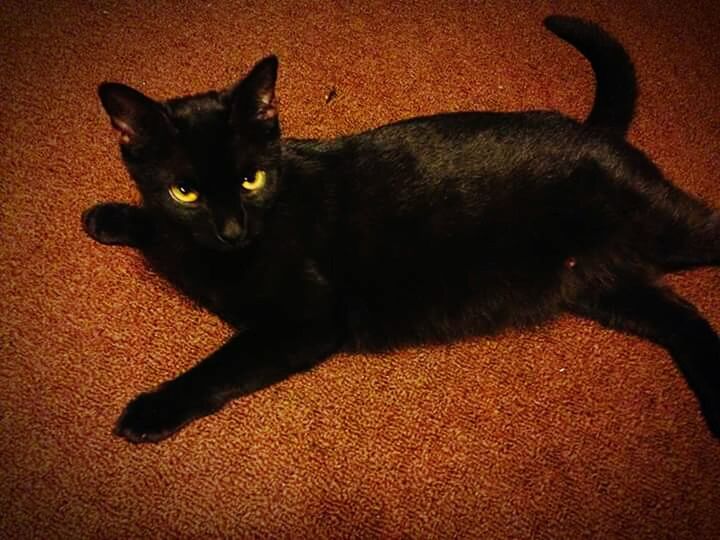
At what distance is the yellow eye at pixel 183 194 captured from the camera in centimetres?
96

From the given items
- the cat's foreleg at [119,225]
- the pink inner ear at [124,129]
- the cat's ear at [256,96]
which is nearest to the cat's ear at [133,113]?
the pink inner ear at [124,129]

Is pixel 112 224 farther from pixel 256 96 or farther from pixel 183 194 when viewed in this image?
pixel 256 96

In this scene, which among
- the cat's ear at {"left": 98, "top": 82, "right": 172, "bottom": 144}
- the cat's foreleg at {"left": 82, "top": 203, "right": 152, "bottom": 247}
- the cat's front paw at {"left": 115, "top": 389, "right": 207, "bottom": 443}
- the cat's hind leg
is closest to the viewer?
the cat's ear at {"left": 98, "top": 82, "right": 172, "bottom": 144}

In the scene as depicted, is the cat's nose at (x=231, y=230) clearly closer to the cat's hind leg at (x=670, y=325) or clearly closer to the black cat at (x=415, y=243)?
the black cat at (x=415, y=243)

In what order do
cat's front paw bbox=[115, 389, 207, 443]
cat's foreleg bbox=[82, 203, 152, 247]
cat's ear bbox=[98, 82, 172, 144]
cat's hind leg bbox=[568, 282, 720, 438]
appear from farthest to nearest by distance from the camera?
cat's foreleg bbox=[82, 203, 152, 247] < cat's hind leg bbox=[568, 282, 720, 438] < cat's front paw bbox=[115, 389, 207, 443] < cat's ear bbox=[98, 82, 172, 144]

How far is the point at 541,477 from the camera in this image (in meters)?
1.06

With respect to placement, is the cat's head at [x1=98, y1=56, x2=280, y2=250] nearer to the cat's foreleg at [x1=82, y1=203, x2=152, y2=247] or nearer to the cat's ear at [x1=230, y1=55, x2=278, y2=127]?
the cat's ear at [x1=230, y1=55, x2=278, y2=127]

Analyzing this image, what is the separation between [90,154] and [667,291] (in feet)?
4.58

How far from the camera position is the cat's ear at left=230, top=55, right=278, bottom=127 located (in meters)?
0.95

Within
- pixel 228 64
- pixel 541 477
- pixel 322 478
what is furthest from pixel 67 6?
pixel 541 477

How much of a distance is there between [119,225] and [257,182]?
41 centimetres

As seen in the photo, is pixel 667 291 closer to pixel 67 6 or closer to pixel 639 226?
pixel 639 226

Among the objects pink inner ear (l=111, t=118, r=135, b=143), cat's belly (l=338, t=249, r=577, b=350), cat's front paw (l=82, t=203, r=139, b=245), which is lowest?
cat's front paw (l=82, t=203, r=139, b=245)

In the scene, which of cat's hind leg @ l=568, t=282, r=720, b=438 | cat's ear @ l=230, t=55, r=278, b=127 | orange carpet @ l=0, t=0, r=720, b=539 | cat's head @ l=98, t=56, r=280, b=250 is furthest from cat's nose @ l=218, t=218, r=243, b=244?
cat's hind leg @ l=568, t=282, r=720, b=438
